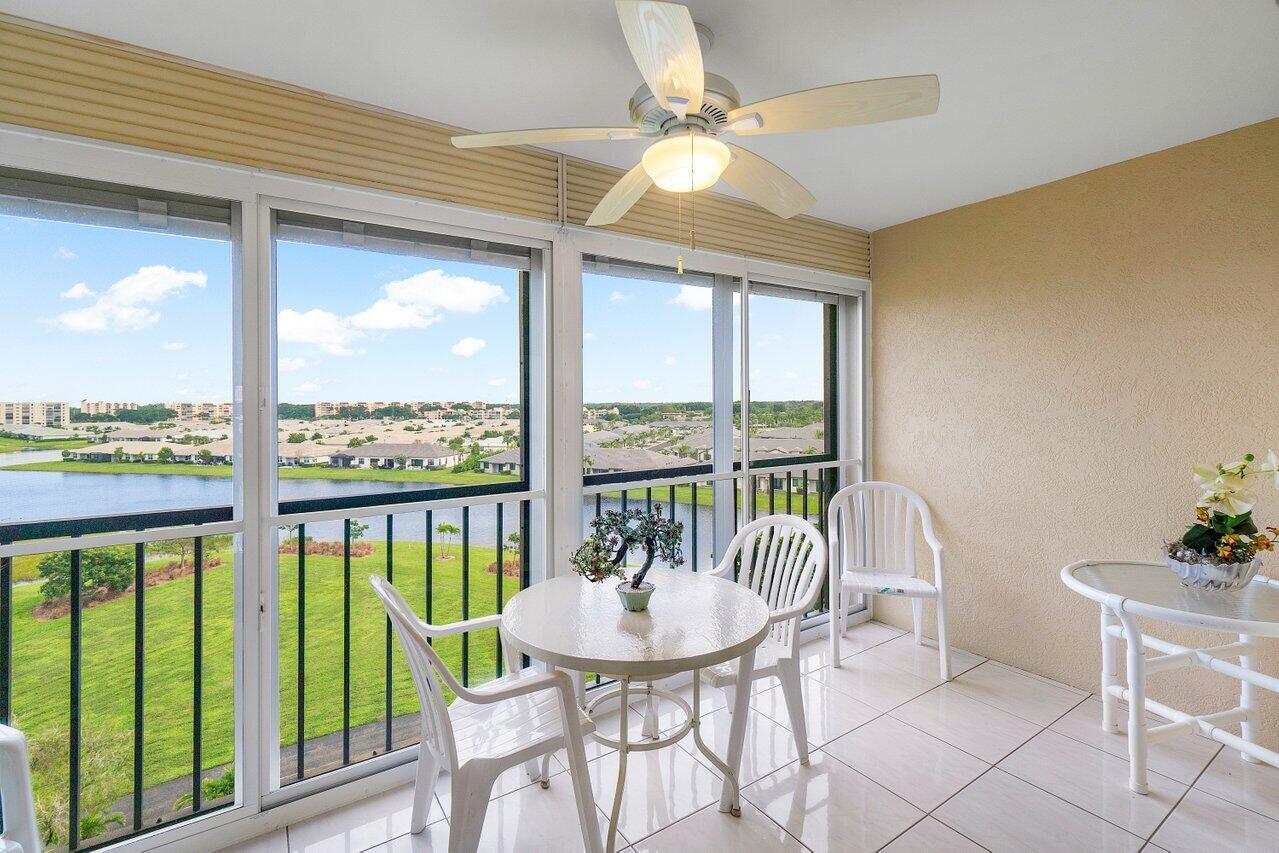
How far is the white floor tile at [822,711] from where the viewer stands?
2520 mm

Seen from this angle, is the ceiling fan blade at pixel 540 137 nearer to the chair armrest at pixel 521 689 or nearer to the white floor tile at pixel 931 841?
the chair armrest at pixel 521 689

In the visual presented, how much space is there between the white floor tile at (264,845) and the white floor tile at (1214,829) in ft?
9.49

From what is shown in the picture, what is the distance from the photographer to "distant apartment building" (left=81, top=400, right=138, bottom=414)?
5.90 ft

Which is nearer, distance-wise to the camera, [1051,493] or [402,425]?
[402,425]

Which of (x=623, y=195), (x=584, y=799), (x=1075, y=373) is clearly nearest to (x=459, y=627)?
(x=584, y=799)

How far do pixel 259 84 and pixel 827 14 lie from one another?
6.04 feet

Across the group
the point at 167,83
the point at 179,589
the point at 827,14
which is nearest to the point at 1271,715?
the point at 827,14

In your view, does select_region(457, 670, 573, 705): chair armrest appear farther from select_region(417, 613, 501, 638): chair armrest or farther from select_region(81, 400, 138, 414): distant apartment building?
select_region(81, 400, 138, 414): distant apartment building

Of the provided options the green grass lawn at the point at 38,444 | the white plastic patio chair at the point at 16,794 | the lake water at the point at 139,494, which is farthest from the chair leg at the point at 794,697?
the green grass lawn at the point at 38,444

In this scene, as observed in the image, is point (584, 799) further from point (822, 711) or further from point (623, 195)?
point (623, 195)

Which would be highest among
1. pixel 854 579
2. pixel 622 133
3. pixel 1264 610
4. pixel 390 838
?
pixel 622 133

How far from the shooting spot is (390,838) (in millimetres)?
1928

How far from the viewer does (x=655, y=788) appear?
2.16 meters

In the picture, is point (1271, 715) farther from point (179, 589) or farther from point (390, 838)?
point (179, 589)
